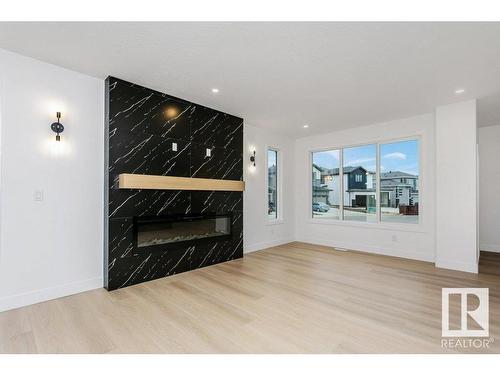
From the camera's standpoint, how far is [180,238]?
3867mm

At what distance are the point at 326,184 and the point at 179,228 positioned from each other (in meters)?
3.98

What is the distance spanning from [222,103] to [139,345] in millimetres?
3467

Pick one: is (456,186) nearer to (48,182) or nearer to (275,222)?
(275,222)

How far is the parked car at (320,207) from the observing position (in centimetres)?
620

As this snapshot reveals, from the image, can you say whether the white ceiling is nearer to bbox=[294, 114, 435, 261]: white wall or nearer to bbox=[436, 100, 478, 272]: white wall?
bbox=[436, 100, 478, 272]: white wall

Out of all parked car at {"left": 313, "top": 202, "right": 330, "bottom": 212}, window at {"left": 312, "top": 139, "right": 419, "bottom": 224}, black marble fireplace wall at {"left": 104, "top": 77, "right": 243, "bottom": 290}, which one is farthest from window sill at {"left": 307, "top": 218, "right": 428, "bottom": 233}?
black marble fireplace wall at {"left": 104, "top": 77, "right": 243, "bottom": 290}

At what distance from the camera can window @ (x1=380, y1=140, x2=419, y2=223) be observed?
190 inches

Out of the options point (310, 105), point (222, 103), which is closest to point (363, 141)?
point (310, 105)

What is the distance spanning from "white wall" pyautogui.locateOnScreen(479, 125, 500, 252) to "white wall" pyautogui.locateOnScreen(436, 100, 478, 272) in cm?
220

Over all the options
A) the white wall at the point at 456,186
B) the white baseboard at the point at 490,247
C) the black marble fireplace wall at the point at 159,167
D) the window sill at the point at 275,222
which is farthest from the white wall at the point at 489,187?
the black marble fireplace wall at the point at 159,167

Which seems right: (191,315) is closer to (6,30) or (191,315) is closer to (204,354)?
(204,354)

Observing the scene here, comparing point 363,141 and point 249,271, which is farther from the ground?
point 363,141

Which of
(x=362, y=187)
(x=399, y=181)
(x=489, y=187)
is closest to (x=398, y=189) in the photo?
(x=399, y=181)

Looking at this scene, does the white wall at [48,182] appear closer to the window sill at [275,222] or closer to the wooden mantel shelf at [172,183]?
the wooden mantel shelf at [172,183]
